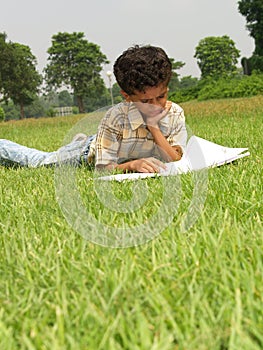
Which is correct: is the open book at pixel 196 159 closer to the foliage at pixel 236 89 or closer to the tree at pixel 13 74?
the foliage at pixel 236 89

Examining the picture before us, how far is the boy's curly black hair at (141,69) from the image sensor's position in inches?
107

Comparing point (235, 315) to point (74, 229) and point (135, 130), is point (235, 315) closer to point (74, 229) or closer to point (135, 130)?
point (74, 229)

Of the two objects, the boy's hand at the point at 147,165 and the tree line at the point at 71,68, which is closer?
the boy's hand at the point at 147,165

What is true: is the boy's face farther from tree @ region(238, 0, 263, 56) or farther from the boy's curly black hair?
tree @ region(238, 0, 263, 56)

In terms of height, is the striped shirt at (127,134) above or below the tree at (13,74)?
below

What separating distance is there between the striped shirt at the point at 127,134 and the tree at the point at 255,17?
28580mm

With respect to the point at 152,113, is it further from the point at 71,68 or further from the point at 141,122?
the point at 71,68

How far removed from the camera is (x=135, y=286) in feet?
3.64

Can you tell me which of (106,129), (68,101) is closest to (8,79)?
(68,101)

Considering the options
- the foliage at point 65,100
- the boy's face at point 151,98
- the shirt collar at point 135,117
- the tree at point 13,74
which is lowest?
the foliage at point 65,100

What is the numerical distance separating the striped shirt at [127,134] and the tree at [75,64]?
1738 inches

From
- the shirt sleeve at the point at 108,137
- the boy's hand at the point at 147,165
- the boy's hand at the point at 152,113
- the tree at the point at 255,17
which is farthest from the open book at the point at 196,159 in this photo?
the tree at the point at 255,17

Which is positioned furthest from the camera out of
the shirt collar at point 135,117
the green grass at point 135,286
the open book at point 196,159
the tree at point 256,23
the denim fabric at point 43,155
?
the tree at point 256,23

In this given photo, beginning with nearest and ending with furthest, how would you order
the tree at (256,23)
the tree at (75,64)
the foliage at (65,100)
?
the tree at (256,23), the tree at (75,64), the foliage at (65,100)
